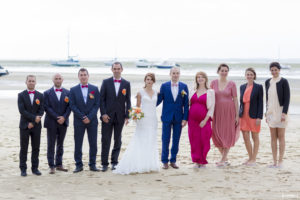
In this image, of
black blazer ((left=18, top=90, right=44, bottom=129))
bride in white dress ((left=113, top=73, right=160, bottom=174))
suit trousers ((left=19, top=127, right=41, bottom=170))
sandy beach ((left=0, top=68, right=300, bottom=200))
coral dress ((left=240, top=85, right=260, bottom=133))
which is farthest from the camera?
coral dress ((left=240, top=85, right=260, bottom=133))

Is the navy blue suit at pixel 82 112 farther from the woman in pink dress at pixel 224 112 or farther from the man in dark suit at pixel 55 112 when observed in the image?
the woman in pink dress at pixel 224 112

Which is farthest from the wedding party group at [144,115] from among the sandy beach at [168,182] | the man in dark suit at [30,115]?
the sandy beach at [168,182]

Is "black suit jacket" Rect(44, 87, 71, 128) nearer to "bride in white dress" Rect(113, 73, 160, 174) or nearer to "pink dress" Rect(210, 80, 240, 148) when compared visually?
"bride in white dress" Rect(113, 73, 160, 174)

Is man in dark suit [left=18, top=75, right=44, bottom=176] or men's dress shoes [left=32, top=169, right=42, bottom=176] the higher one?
man in dark suit [left=18, top=75, right=44, bottom=176]

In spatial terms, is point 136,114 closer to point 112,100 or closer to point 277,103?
point 112,100

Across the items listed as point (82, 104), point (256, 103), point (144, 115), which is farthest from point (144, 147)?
point (256, 103)

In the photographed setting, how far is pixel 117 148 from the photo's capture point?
27.3 ft

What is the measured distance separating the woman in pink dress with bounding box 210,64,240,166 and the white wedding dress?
125cm

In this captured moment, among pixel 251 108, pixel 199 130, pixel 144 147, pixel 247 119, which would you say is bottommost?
pixel 144 147

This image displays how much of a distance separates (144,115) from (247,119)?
210 centimetres

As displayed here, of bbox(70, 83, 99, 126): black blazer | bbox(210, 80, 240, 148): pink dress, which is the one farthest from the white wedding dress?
bbox(210, 80, 240, 148): pink dress

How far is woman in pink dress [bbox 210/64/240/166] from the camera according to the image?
332 inches

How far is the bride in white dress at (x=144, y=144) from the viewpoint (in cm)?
797

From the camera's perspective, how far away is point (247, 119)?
866 cm
